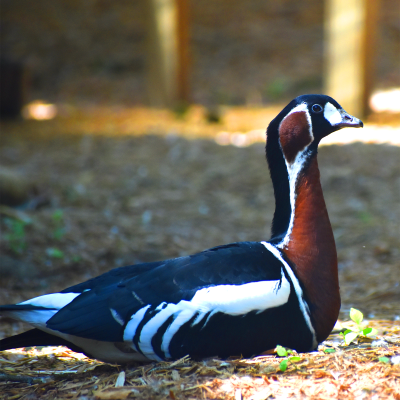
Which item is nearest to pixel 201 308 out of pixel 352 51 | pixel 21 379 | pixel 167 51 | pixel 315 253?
pixel 315 253

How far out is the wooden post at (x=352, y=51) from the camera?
6.56 m

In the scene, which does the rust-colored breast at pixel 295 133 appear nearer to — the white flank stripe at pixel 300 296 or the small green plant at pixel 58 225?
the white flank stripe at pixel 300 296

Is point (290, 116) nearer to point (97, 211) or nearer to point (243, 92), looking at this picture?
point (97, 211)

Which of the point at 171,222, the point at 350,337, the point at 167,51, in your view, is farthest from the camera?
the point at 167,51

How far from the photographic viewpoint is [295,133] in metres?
2.45

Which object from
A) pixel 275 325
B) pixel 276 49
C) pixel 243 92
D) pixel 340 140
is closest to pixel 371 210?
pixel 340 140

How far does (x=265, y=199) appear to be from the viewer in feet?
18.1

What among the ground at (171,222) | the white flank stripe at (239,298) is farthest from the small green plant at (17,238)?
the white flank stripe at (239,298)

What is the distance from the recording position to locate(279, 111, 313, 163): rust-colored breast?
2449mm

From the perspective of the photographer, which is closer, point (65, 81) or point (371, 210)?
point (371, 210)

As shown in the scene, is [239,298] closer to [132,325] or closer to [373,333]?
[132,325]

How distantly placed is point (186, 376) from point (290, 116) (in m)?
1.19

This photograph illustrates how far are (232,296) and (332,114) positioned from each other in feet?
3.16

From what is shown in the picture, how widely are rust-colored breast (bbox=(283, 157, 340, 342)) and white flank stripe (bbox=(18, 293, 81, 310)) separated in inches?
36.8
